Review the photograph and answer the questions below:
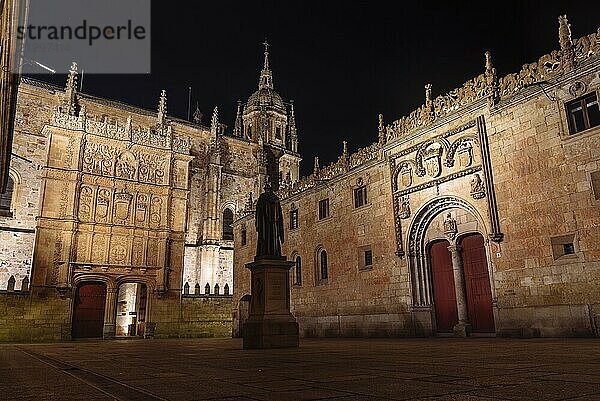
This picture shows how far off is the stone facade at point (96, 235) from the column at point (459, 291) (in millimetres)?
15343

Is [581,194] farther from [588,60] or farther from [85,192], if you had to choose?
[85,192]

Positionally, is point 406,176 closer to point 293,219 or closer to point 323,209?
point 323,209

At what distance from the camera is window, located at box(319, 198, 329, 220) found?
70.5 ft

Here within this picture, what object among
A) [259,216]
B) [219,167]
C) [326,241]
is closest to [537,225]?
[259,216]

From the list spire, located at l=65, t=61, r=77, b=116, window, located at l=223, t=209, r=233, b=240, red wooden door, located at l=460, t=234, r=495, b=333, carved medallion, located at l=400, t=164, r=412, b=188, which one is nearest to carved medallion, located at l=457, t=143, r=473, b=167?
carved medallion, located at l=400, t=164, r=412, b=188

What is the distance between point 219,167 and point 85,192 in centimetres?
1201

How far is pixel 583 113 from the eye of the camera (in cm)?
1184

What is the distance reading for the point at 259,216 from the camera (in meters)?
12.5

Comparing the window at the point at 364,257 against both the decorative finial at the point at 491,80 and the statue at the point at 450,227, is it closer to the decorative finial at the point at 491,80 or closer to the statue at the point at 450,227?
the statue at the point at 450,227

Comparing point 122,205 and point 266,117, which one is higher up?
point 266,117

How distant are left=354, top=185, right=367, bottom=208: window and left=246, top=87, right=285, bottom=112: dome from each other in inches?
1204

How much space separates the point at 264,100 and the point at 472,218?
123ft

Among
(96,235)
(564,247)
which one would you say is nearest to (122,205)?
Answer: (96,235)

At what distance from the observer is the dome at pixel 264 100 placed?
48375mm
